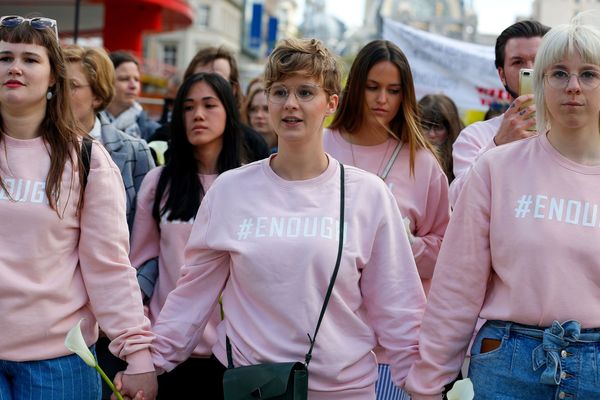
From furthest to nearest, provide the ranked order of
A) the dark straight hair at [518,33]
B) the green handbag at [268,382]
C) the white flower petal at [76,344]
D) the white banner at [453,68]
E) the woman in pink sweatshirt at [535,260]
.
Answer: the white banner at [453,68]
the dark straight hair at [518,33]
the green handbag at [268,382]
the woman in pink sweatshirt at [535,260]
the white flower petal at [76,344]

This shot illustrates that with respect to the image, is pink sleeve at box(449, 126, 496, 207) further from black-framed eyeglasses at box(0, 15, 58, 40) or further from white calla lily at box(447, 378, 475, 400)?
black-framed eyeglasses at box(0, 15, 58, 40)

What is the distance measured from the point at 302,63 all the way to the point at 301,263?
783 millimetres

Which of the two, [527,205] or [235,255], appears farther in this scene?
[235,255]

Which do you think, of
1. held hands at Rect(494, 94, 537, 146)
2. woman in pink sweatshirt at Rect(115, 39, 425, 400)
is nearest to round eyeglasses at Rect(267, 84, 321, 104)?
woman in pink sweatshirt at Rect(115, 39, 425, 400)

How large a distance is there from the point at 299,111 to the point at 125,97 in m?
4.12

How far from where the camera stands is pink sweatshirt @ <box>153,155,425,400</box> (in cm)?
355

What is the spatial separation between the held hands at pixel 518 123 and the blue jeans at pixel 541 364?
1.04m

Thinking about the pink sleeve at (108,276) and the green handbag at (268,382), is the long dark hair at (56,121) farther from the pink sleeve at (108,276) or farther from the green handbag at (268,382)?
the green handbag at (268,382)

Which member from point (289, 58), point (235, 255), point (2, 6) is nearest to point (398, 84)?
point (289, 58)

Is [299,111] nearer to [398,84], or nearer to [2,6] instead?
[398,84]

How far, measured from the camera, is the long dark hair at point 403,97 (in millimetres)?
4852

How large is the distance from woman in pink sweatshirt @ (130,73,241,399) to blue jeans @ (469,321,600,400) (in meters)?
1.73

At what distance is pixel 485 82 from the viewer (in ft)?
31.4

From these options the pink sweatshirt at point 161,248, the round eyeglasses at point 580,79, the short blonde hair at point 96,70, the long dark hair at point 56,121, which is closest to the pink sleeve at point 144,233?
the pink sweatshirt at point 161,248
